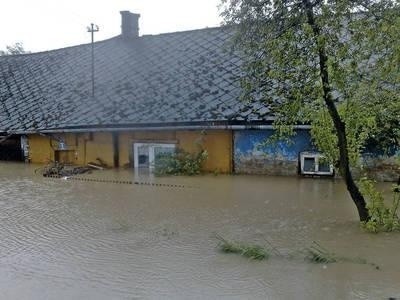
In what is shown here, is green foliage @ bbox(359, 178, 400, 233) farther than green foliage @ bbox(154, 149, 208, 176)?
No

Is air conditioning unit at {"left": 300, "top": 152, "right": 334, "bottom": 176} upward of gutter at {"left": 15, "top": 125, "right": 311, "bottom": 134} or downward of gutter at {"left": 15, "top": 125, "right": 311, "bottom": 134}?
downward

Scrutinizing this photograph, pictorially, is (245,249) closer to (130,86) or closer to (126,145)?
(126,145)

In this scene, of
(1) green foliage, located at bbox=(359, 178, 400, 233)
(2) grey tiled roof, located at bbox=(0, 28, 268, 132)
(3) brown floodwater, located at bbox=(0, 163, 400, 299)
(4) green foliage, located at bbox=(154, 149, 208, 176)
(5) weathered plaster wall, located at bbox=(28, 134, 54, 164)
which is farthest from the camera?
(5) weathered plaster wall, located at bbox=(28, 134, 54, 164)

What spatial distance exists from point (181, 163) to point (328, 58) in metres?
7.37

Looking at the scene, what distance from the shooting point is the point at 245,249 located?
246 inches

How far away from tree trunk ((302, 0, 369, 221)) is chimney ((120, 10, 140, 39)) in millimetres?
13972

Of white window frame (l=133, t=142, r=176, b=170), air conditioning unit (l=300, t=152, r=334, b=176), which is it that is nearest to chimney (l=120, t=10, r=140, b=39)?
white window frame (l=133, t=142, r=176, b=170)

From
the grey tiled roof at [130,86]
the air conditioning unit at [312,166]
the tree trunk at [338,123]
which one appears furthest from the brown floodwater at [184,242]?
the grey tiled roof at [130,86]

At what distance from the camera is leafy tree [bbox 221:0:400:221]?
6.36 metres

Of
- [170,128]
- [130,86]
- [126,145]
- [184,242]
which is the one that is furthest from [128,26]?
[184,242]

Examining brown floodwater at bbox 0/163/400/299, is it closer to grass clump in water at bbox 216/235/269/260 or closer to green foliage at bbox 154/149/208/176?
grass clump in water at bbox 216/235/269/260

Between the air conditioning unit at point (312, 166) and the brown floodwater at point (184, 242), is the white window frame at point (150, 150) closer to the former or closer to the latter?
the brown floodwater at point (184, 242)

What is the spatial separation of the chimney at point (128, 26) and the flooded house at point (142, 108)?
4cm

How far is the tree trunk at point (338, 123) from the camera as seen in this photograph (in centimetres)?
664
